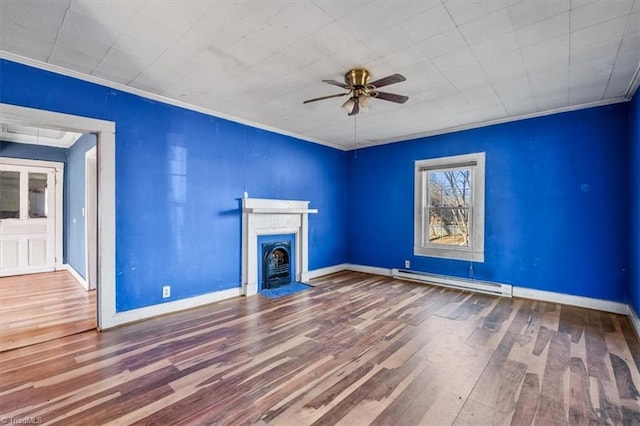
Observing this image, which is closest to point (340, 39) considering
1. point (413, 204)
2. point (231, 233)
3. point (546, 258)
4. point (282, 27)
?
point (282, 27)

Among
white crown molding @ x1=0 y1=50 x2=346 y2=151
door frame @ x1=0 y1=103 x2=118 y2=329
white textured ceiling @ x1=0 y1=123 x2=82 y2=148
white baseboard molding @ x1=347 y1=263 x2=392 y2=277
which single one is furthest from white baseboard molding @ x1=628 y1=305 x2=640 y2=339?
white textured ceiling @ x1=0 y1=123 x2=82 y2=148

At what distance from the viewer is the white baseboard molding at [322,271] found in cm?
540

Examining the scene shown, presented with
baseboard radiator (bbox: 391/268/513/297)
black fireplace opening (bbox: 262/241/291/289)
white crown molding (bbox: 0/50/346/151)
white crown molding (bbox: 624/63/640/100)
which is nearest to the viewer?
white crown molding (bbox: 0/50/346/151)

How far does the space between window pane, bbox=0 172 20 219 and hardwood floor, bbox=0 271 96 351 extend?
1.27 m

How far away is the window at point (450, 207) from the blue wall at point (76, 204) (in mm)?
5648

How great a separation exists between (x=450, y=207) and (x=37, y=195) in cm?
817

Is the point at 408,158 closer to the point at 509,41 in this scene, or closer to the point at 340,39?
the point at 509,41

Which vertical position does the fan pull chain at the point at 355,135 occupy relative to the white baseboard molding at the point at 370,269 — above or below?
above

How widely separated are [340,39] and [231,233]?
3.04 metres

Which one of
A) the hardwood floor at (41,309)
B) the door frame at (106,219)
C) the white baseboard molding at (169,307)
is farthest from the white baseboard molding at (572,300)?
the hardwood floor at (41,309)

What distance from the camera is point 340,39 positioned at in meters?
2.37

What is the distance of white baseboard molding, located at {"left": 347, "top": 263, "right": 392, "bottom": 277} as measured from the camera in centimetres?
Answer: 581

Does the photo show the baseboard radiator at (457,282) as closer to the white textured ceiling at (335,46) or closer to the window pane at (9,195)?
the white textured ceiling at (335,46)

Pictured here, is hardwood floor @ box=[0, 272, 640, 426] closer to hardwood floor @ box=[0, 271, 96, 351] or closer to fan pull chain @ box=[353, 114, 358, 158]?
hardwood floor @ box=[0, 271, 96, 351]
